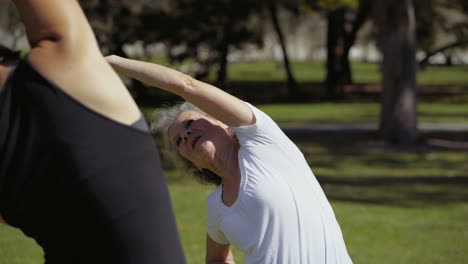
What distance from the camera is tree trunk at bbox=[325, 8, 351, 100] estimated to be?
36000mm

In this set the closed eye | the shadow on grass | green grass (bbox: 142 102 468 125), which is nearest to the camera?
the closed eye

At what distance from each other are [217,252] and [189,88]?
40.2 inches

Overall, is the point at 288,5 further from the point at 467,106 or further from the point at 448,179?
the point at 448,179

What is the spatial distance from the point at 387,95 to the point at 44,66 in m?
16.9

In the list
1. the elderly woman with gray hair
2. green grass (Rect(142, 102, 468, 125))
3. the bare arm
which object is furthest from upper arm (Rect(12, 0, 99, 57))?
green grass (Rect(142, 102, 468, 125))

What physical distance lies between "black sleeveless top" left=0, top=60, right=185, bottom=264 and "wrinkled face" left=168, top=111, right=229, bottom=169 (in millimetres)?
1442

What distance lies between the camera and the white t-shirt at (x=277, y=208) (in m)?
3.04

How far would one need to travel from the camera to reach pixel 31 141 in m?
1.70

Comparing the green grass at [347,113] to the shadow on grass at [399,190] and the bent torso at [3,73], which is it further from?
the bent torso at [3,73]

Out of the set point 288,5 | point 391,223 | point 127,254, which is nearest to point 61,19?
point 127,254

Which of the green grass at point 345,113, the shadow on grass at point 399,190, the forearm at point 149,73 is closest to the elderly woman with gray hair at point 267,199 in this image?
the forearm at point 149,73

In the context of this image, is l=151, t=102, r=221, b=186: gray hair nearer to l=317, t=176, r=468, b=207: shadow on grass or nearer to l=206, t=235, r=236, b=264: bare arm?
l=206, t=235, r=236, b=264: bare arm

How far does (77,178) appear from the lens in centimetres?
171

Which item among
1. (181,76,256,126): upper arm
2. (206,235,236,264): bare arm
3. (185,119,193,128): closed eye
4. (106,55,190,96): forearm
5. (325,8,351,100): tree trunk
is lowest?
(325,8,351,100): tree trunk
